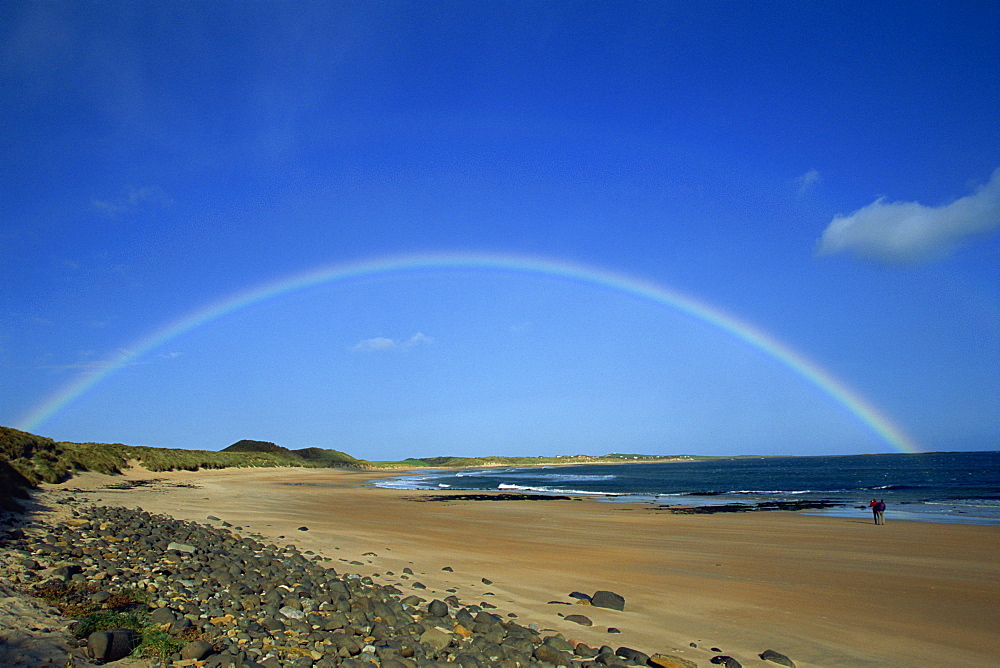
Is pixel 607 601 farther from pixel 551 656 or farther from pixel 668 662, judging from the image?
pixel 551 656

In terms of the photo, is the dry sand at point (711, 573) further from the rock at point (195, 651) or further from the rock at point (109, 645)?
the rock at point (109, 645)

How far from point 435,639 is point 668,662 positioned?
10.3 feet

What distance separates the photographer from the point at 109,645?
20.8 ft

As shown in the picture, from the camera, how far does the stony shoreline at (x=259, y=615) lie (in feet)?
22.9

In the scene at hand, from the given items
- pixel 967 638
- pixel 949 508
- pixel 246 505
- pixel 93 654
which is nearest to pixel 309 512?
pixel 246 505

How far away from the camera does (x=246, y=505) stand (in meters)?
32.2

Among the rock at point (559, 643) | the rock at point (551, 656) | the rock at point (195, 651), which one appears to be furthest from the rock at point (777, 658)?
the rock at point (195, 651)

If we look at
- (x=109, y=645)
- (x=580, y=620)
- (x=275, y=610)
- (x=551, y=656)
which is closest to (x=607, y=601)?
(x=580, y=620)

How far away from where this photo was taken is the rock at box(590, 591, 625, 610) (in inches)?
444

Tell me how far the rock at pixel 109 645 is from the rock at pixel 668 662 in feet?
21.1

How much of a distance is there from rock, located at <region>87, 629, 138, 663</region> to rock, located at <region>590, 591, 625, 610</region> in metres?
7.90

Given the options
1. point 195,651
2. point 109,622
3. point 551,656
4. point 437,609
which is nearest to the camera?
point 195,651

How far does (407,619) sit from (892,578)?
529 inches

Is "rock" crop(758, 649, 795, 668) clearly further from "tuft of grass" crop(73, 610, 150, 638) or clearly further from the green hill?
the green hill
